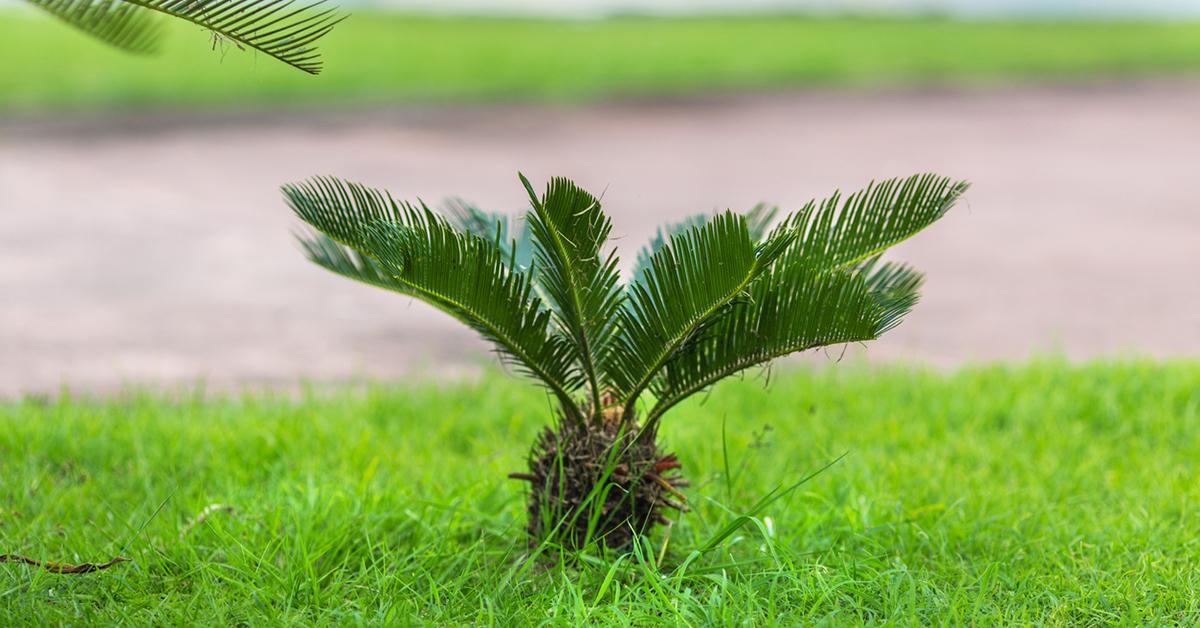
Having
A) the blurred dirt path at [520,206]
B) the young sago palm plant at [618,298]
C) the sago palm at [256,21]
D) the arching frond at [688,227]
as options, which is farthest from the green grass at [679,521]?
the sago palm at [256,21]

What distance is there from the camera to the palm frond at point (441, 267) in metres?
2.99

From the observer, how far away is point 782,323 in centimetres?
311

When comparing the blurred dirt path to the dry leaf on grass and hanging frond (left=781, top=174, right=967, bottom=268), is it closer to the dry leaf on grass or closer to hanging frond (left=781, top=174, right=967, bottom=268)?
hanging frond (left=781, top=174, right=967, bottom=268)

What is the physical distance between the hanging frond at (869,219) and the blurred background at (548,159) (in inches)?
25.7

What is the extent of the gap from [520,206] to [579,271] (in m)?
6.37

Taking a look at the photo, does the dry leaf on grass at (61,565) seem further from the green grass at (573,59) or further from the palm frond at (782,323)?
the green grass at (573,59)

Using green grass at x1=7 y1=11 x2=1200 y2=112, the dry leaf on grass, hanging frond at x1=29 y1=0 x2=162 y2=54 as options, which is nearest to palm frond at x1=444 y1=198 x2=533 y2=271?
hanging frond at x1=29 y1=0 x2=162 y2=54

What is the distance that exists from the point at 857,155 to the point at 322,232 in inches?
360

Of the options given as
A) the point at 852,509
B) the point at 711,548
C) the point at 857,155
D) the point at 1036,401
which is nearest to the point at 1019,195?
the point at 857,155

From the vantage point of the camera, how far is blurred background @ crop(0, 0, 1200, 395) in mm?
6625

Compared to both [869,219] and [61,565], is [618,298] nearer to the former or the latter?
[869,219]

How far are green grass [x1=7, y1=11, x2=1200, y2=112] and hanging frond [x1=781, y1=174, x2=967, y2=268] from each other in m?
8.48

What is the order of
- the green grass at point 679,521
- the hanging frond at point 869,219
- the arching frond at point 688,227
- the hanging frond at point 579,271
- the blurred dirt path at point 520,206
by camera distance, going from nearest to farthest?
1. the hanging frond at point 579,271
2. the green grass at point 679,521
3. the hanging frond at point 869,219
4. the arching frond at point 688,227
5. the blurred dirt path at point 520,206

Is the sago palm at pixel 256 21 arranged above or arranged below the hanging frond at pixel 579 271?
above
